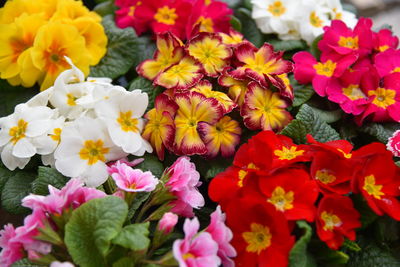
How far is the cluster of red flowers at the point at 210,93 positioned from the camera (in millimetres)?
1231

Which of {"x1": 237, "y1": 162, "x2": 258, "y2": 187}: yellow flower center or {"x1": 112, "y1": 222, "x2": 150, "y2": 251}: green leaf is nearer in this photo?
{"x1": 112, "y1": 222, "x2": 150, "y2": 251}: green leaf

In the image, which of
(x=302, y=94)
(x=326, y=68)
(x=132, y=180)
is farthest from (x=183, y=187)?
(x=326, y=68)

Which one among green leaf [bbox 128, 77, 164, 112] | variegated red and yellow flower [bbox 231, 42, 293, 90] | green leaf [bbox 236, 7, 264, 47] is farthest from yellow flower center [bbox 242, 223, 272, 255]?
green leaf [bbox 236, 7, 264, 47]

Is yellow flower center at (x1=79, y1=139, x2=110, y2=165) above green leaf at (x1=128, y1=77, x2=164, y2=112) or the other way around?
above

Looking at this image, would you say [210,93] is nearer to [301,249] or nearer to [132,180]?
[132,180]

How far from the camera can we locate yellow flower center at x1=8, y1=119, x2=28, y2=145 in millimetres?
1227

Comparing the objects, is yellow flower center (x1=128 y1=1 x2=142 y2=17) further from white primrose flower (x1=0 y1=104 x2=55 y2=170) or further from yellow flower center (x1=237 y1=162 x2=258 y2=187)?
yellow flower center (x1=237 y1=162 x2=258 y2=187)

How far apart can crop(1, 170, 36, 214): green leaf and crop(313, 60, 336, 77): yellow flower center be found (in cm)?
85

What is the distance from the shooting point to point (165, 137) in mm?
1248

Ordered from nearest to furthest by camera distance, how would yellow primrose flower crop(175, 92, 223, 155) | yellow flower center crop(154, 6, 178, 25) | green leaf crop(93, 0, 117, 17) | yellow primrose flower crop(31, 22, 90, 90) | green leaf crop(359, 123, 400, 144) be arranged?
yellow primrose flower crop(175, 92, 223, 155), green leaf crop(359, 123, 400, 144), yellow primrose flower crop(31, 22, 90, 90), yellow flower center crop(154, 6, 178, 25), green leaf crop(93, 0, 117, 17)

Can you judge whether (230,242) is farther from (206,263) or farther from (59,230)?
(59,230)

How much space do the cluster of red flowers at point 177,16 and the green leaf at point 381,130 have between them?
1.99ft

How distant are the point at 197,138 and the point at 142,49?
1.92 ft

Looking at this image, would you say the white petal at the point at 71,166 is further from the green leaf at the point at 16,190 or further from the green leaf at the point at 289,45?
the green leaf at the point at 289,45
